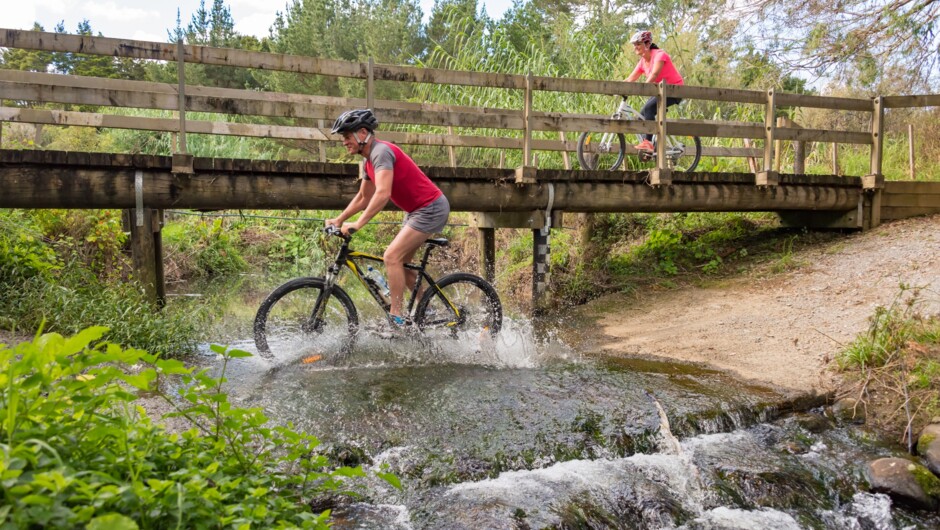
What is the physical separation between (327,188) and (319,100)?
1.76 m

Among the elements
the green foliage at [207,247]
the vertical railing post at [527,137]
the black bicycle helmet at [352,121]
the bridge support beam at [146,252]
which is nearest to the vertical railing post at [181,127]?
the bridge support beam at [146,252]

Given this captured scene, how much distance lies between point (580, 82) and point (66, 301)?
19.5ft

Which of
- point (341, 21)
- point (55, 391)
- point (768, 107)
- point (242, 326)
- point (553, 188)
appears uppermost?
point (341, 21)

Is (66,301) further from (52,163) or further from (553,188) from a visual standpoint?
(553,188)

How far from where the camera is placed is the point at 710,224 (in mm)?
11617

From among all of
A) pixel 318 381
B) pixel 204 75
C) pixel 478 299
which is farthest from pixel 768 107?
pixel 204 75

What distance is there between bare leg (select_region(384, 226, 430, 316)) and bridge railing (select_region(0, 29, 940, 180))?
6.17 feet

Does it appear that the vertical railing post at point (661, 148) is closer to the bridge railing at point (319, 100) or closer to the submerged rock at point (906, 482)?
the bridge railing at point (319, 100)

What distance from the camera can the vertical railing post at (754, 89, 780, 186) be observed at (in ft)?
31.0

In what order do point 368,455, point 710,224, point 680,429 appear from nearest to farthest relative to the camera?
point 368,455 → point 680,429 → point 710,224

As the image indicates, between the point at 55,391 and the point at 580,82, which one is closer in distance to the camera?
the point at 55,391

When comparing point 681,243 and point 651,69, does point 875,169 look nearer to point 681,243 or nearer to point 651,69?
point 681,243

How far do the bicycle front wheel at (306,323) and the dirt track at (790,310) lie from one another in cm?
299

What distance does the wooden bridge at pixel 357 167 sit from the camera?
21.7 ft
